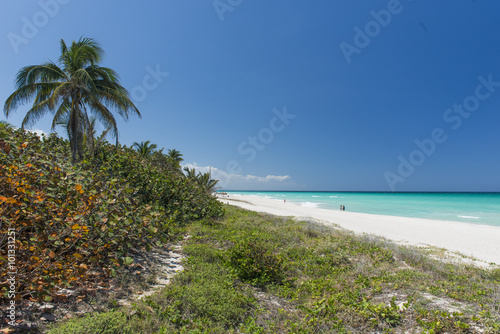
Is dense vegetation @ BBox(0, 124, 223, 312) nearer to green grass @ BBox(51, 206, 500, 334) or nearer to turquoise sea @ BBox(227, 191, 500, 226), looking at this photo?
green grass @ BBox(51, 206, 500, 334)

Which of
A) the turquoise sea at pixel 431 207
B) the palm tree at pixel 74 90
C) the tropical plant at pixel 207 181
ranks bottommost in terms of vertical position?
the turquoise sea at pixel 431 207

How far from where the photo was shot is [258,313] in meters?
3.42

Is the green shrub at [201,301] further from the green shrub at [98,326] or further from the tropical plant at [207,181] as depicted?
the tropical plant at [207,181]

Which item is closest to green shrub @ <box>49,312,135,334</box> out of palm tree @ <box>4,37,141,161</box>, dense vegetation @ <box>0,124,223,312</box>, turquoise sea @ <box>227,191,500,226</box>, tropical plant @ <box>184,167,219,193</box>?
dense vegetation @ <box>0,124,223,312</box>

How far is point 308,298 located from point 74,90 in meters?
14.1

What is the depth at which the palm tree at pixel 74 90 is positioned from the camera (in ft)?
36.0

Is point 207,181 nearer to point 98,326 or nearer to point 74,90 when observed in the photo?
point 74,90

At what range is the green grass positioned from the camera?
2965mm

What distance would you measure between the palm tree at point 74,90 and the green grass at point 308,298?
31.4 feet

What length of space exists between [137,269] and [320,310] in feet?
11.1

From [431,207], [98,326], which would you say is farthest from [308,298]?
[431,207]

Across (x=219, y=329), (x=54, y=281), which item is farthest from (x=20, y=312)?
(x=219, y=329)

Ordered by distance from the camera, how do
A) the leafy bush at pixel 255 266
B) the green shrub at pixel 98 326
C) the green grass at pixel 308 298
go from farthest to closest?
the leafy bush at pixel 255 266 < the green grass at pixel 308 298 < the green shrub at pixel 98 326

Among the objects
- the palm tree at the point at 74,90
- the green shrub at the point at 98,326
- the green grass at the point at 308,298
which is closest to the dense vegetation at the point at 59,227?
the green shrub at the point at 98,326
